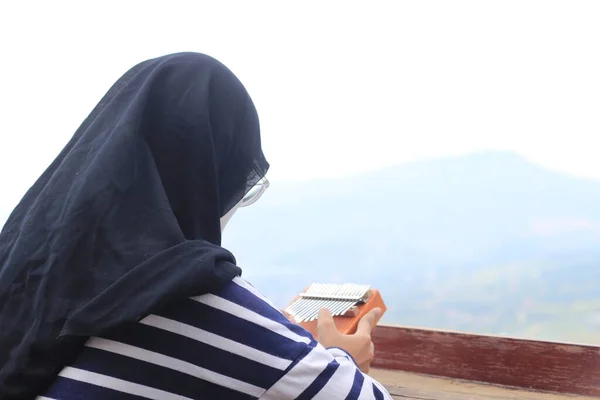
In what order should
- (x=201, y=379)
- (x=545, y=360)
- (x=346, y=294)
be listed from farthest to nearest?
(x=545, y=360)
(x=346, y=294)
(x=201, y=379)

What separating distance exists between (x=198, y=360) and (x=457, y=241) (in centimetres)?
195

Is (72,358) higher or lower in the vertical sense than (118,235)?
lower

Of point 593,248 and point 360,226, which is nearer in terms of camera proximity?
point 593,248

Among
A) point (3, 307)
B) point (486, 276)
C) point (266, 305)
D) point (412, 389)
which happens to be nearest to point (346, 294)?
point (412, 389)

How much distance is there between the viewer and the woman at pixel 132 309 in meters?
0.52

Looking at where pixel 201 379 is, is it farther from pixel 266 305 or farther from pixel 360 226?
pixel 360 226

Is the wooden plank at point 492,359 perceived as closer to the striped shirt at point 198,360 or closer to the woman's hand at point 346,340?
the woman's hand at point 346,340

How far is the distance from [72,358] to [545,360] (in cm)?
128

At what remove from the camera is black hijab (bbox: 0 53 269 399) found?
52 centimetres

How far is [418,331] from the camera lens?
1595mm

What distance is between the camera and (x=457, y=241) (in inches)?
91.4

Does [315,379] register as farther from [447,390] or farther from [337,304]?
[447,390]

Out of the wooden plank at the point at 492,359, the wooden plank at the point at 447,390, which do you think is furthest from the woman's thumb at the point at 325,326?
the wooden plank at the point at 492,359

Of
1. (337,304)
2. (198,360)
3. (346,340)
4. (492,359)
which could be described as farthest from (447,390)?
(198,360)
